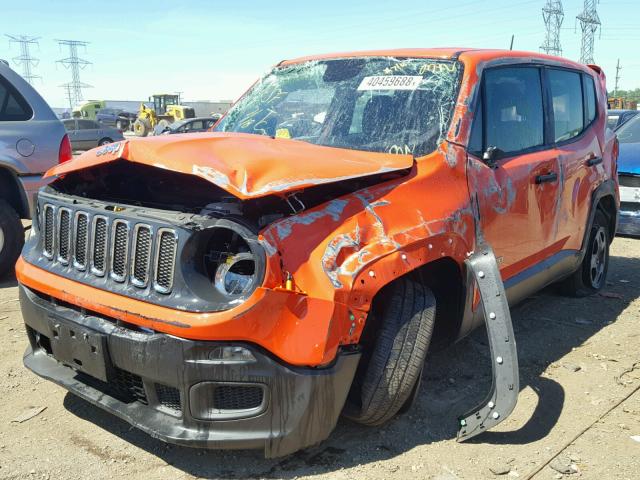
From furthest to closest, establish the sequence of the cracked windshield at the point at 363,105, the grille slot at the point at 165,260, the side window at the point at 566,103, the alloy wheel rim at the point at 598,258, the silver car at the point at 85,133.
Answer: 1. the silver car at the point at 85,133
2. the alloy wheel rim at the point at 598,258
3. the side window at the point at 566,103
4. the cracked windshield at the point at 363,105
5. the grille slot at the point at 165,260

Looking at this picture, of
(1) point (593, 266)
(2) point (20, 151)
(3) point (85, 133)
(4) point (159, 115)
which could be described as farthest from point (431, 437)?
(4) point (159, 115)

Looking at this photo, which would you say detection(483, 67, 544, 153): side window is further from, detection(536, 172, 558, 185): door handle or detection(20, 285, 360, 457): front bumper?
detection(20, 285, 360, 457): front bumper

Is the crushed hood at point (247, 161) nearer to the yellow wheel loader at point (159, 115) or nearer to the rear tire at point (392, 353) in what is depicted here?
the rear tire at point (392, 353)

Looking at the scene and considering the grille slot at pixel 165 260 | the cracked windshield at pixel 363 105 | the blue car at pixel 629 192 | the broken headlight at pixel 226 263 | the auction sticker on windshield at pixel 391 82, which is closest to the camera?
the broken headlight at pixel 226 263

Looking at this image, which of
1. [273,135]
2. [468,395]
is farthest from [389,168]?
[468,395]

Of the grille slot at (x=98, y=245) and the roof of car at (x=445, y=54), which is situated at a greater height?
the roof of car at (x=445, y=54)

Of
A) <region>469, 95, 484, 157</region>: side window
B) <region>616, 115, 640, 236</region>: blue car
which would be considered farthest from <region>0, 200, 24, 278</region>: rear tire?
<region>616, 115, 640, 236</region>: blue car

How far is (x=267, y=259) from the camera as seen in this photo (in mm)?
2406

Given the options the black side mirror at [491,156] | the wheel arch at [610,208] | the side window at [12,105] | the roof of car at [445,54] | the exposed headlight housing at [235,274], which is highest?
the roof of car at [445,54]

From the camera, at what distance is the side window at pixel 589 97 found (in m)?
4.84

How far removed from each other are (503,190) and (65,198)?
2.24 meters

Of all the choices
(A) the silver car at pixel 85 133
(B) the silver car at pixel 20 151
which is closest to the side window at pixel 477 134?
(B) the silver car at pixel 20 151

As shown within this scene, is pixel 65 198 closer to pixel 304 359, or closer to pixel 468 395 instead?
pixel 304 359

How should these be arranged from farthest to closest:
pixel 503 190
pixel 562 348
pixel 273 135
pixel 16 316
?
pixel 16 316, pixel 562 348, pixel 273 135, pixel 503 190
